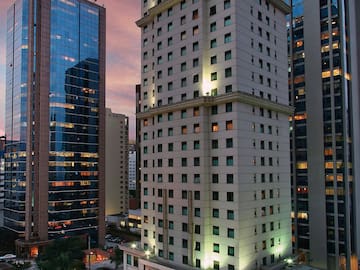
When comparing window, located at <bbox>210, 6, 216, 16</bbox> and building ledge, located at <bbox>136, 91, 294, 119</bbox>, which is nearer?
building ledge, located at <bbox>136, 91, 294, 119</bbox>

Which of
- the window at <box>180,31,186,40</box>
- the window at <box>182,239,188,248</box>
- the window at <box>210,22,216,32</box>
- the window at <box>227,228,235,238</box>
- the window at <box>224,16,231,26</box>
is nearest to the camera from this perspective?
the window at <box>227,228,235,238</box>

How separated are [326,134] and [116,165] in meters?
89.0

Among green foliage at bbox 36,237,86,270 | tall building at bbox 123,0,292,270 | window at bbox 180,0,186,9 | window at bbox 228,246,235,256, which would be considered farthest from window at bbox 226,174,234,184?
green foliage at bbox 36,237,86,270

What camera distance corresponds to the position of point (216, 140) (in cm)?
4462

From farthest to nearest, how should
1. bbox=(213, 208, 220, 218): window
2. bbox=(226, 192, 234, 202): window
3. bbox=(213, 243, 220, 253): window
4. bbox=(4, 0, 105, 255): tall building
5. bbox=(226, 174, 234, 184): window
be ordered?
1. bbox=(4, 0, 105, 255): tall building
2. bbox=(213, 208, 220, 218): window
3. bbox=(213, 243, 220, 253): window
4. bbox=(226, 174, 234, 184): window
5. bbox=(226, 192, 234, 202): window

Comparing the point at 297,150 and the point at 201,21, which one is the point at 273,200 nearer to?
the point at 201,21

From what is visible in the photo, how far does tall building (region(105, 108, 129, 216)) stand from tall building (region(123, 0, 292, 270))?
87.5 metres

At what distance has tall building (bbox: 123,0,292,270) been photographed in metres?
42.9

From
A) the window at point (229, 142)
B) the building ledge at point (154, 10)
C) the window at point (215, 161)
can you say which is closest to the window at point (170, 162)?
the window at point (215, 161)

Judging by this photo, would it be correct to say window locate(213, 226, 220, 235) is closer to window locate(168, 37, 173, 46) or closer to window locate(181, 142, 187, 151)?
window locate(181, 142, 187, 151)

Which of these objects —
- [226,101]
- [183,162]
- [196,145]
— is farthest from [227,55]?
[183,162]

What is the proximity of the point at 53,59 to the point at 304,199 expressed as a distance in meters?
76.0

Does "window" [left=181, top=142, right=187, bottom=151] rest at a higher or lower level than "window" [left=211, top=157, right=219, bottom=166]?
higher

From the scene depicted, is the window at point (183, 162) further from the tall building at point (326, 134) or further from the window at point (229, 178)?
the tall building at point (326, 134)
